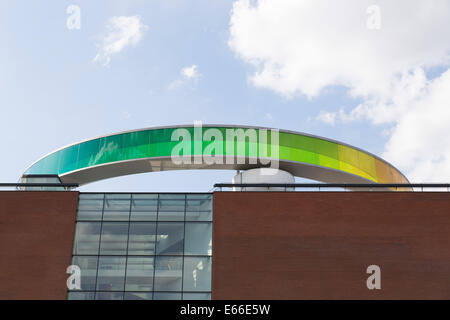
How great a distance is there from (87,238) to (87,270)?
1503 millimetres

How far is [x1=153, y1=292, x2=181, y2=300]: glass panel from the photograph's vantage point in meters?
23.6

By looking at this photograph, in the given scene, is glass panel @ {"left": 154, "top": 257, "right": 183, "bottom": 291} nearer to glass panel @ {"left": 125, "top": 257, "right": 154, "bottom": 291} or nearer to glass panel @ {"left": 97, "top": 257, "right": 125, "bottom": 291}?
glass panel @ {"left": 125, "top": 257, "right": 154, "bottom": 291}

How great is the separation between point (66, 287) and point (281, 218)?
10.1 m

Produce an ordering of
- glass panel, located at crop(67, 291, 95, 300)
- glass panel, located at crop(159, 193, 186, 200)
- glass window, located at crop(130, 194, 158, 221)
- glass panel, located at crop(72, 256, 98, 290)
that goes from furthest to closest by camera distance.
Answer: glass panel, located at crop(159, 193, 186, 200)
glass window, located at crop(130, 194, 158, 221)
glass panel, located at crop(72, 256, 98, 290)
glass panel, located at crop(67, 291, 95, 300)

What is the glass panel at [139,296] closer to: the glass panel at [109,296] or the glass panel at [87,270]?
the glass panel at [109,296]

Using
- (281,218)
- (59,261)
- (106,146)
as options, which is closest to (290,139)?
(281,218)

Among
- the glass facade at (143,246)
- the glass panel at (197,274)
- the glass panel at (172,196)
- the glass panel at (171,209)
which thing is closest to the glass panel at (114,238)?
the glass facade at (143,246)

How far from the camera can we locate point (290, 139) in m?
27.2

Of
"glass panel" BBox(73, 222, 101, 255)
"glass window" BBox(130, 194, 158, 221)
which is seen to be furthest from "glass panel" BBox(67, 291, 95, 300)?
"glass window" BBox(130, 194, 158, 221)

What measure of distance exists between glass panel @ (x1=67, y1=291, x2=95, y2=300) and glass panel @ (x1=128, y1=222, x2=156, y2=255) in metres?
2.47

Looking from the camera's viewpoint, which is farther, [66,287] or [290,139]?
[290,139]
